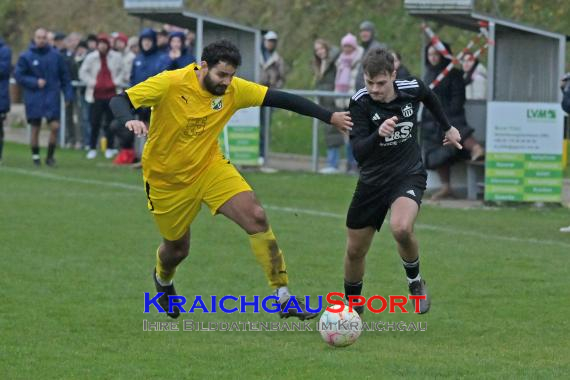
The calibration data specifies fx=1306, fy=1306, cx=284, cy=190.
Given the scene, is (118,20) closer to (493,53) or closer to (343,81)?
(343,81)

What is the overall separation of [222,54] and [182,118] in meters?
0.56

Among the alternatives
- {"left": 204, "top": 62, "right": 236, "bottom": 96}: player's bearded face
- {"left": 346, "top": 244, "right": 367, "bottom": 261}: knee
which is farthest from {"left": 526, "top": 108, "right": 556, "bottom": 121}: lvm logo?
{"left": 204, "top": 62, "right": 236, "bottom": 96}: player's bearded face

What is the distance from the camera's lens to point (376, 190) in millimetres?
8906

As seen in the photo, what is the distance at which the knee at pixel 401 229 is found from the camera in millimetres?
8688

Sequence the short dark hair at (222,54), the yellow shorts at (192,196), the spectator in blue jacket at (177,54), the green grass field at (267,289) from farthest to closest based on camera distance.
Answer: the spectator in blue jacket at (177,54) → the yellow shorts at (192,196) → the short dark hair at (222,54) → the green grass field at (267,289)

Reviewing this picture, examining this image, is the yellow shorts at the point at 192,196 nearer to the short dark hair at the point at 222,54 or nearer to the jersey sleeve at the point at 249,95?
the jersey sleeve at the point at 249,95

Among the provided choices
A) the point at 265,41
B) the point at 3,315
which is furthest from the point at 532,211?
the point at 3,315

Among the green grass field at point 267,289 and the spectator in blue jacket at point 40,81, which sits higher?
the spectator in blue jacket at point 40,81

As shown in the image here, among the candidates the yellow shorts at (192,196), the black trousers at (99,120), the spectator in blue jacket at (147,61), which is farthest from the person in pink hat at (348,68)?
the yellow shorts at (192,196)

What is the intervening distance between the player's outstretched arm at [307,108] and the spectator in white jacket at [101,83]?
1428 centimetres

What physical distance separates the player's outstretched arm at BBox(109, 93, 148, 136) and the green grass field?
136cm

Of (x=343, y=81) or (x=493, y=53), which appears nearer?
(x=493, y=53)

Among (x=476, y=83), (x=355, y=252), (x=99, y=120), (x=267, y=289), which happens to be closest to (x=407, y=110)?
(x=355, y=252)

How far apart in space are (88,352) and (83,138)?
18874mm
